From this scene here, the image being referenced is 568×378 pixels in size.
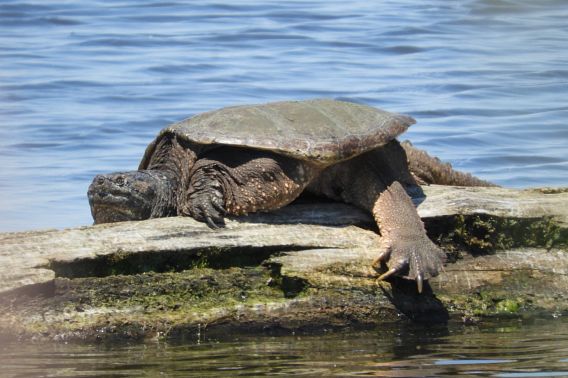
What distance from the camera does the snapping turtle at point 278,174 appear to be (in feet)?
16.0

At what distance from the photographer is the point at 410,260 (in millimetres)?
4758

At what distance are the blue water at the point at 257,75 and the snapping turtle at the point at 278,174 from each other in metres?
1.85

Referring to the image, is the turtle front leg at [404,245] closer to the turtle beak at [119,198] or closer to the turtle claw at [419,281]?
the turtle claw at [419,281]

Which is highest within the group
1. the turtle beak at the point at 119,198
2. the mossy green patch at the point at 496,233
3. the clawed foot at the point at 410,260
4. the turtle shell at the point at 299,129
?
the turtle shell at the point at 299,129

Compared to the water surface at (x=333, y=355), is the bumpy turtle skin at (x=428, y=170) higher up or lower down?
higher up

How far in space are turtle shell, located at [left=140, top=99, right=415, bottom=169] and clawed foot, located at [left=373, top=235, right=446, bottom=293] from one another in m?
0.51

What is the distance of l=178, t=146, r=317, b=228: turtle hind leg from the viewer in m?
4.97

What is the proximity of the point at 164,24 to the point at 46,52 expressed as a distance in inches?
96.5

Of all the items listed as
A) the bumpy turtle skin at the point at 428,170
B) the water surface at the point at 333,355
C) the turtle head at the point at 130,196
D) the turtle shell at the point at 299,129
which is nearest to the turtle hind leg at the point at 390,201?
the turtle shell at the point at 299,129

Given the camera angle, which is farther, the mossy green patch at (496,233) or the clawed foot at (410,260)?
the mossy green patch at (496,233)

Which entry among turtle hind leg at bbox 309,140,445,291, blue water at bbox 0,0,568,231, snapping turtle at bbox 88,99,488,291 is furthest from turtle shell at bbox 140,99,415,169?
blue water at bbox 0,0,568,231

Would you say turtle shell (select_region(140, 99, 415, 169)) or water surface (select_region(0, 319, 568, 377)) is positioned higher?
turtle shell (select_region(140, 99, 415, 169))

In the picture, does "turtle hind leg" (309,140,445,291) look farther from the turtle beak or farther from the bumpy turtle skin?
the turtle beak

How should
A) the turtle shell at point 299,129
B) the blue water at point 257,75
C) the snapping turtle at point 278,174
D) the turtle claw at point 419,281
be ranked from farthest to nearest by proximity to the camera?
the blue water at point 257,75 → the turtle shell at point 299,129 → the snapping turtle at point 278,174 → the turtle claw at point 419,281
